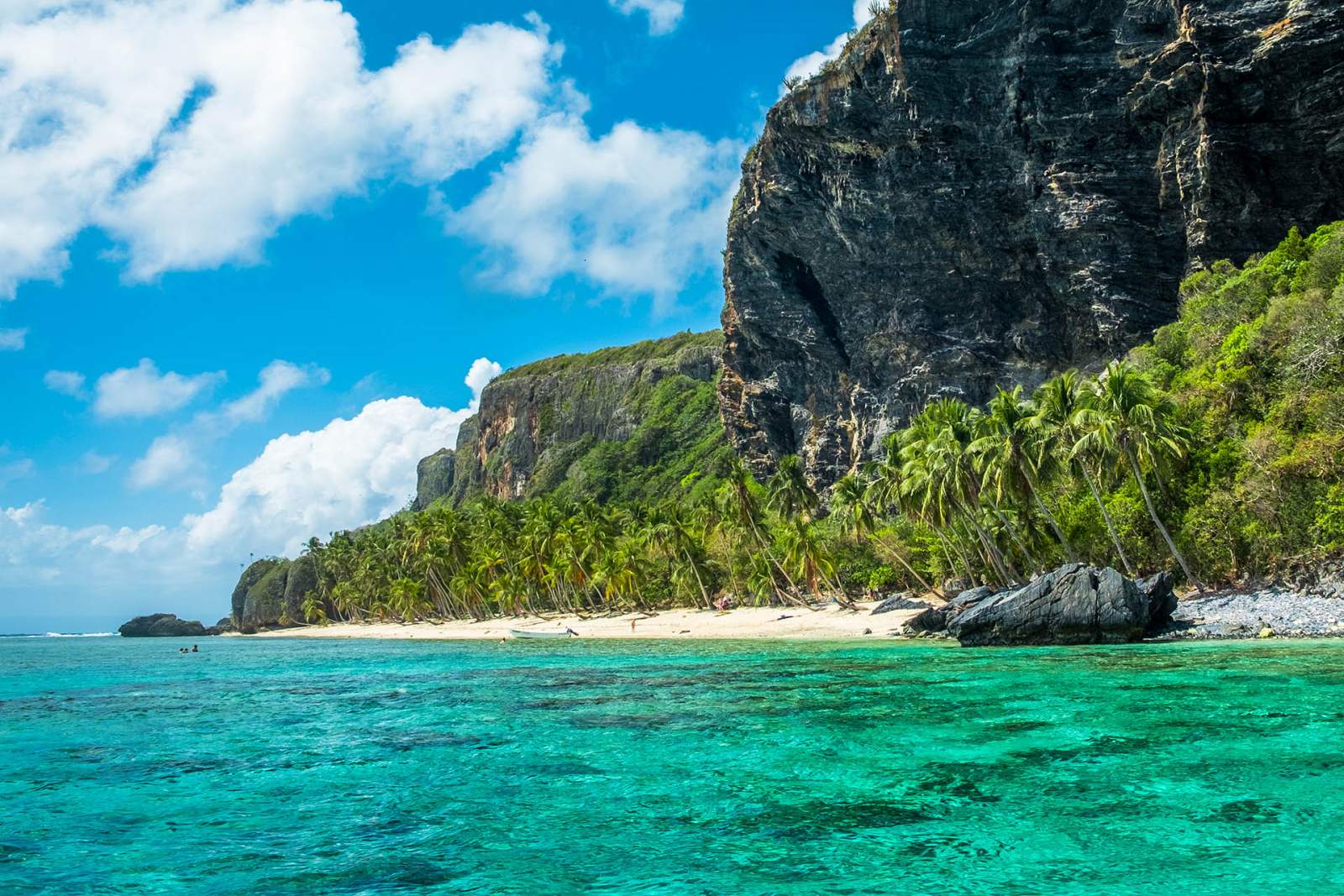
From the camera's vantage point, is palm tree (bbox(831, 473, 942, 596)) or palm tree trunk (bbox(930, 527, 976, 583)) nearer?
palm tree trunk (bbox(930, 527, 976, 583))

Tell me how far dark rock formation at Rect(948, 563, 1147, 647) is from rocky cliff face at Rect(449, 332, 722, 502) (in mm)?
109662

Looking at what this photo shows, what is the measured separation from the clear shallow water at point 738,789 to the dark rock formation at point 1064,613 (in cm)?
568

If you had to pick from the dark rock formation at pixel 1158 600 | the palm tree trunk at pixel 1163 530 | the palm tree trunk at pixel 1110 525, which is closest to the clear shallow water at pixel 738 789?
the dark rock formation at pixel 1158 600

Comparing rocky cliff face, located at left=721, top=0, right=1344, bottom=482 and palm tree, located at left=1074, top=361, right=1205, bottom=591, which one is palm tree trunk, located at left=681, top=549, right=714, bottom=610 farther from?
palm tree, located at left=1074, top=361, right=1205, bottom=591

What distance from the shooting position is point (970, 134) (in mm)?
76250

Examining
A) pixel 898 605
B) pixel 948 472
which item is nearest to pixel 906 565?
pixel 898 605

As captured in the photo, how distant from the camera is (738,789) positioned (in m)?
12.0

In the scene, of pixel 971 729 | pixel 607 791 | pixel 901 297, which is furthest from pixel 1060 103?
pixel 607 791

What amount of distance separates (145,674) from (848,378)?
67.0m

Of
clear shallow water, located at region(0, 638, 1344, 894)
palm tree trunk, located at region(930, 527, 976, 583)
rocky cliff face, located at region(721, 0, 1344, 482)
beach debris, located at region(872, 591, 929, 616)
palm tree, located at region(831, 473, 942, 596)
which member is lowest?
beach debris, located at region(872, 591, 929, 616)

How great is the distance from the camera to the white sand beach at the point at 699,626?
166ft

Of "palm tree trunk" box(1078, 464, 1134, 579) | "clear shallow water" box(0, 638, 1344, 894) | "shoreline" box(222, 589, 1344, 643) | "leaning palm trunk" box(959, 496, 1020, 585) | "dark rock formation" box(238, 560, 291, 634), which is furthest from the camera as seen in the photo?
"dark rock formation" box(238, 560, 291, 634)

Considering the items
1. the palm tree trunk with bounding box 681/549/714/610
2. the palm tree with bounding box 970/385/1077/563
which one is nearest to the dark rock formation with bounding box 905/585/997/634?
the palm tree with bounding box 970/385/1077/563

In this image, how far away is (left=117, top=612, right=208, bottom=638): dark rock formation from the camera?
6107 inches
